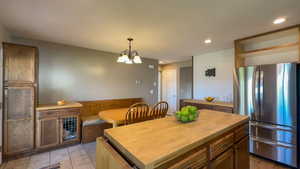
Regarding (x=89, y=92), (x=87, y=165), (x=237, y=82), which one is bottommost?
(x=87, y=165)

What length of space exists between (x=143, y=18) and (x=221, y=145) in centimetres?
196

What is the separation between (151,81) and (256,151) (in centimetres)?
362

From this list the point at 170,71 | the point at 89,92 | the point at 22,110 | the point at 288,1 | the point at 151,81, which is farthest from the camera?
the point at 170,71

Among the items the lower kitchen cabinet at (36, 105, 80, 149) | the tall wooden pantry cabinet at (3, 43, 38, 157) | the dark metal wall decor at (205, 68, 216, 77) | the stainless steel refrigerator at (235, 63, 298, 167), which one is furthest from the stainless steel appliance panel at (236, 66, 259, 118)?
the tall wooden pantry cabinet at (3, 43, 38, 157)

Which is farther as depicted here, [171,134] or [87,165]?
[87,165]

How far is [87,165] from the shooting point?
2309mm

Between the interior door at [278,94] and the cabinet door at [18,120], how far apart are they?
429cm

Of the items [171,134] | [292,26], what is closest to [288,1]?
[292,26]

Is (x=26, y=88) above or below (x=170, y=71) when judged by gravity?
below

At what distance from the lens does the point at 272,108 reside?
229 centimetres

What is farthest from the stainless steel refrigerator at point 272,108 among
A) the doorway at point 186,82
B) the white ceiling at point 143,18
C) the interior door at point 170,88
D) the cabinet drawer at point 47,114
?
the cabinet drawer at point 47,114

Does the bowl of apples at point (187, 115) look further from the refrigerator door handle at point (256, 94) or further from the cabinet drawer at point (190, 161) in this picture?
the refrigerator door handle at point (256, 94)

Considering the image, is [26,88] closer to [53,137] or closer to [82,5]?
[53,137]

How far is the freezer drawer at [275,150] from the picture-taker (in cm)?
213
